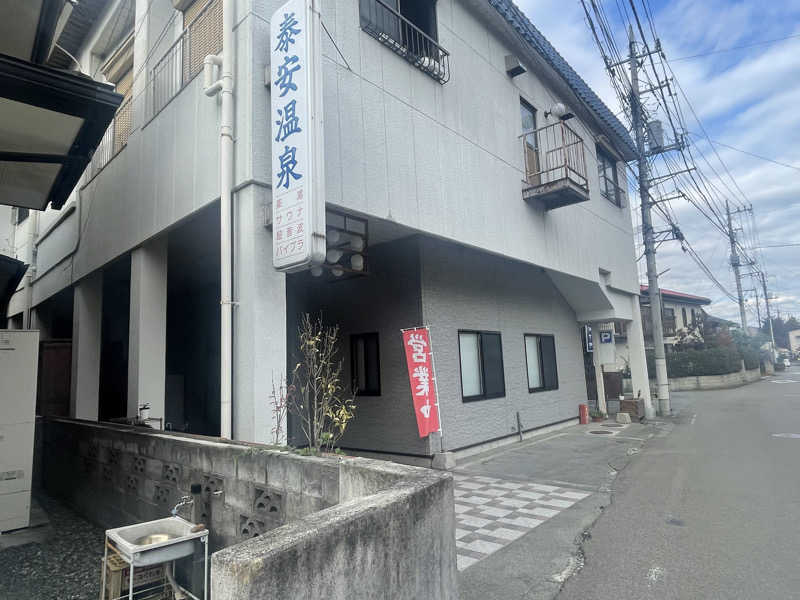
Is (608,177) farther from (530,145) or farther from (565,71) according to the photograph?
(530,145)

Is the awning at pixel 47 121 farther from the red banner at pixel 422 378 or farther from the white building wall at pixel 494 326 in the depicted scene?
the white building wall at pixel 494 326

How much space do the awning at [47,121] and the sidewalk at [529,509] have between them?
504 centimetres

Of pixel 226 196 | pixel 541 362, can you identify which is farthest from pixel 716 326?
pixel 226 196

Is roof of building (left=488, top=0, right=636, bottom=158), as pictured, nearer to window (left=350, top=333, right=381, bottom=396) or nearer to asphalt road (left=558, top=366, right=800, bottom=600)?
window (left=350, top=333, right=381, bottom=396)

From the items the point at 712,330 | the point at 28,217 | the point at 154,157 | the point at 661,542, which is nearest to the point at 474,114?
the point at 154,157

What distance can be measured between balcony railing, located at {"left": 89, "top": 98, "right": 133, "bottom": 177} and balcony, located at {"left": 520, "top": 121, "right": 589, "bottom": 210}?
22.5 ft

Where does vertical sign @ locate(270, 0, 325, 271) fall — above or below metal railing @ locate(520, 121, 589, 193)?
below

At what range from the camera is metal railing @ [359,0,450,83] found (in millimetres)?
6191

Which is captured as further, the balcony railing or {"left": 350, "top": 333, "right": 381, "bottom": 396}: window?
{"left": 350, "top": 333, "right": 381, "bottom": 396}: window

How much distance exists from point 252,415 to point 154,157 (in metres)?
4.27

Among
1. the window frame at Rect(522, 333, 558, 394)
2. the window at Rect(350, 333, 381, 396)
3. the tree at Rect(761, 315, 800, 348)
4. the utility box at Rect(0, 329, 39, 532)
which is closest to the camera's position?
the utility box at Rect(0, 329, 39, 532)

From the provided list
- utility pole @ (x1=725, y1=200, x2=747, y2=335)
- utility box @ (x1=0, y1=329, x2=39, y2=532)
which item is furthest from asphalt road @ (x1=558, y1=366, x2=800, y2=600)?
utility pole @ (x1=725, y1=200, x2=747, y2=335)

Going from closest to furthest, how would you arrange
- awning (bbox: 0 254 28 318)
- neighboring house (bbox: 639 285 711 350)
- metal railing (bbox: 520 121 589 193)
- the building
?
1. the building
2. awning (bbox: 0 254 28 318)
3. metal railing (bbox: 520 121 589 193)
4. neighboring house (bbox: 639 285 711 350)

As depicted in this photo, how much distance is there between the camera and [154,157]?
6469 mm
